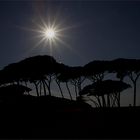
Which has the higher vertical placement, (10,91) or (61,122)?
(10,91)

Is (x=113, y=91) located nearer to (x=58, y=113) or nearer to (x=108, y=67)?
(x=108, y=67)

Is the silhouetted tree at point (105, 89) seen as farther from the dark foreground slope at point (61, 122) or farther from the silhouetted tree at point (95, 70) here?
the dark foreground slope at point (61, 122)

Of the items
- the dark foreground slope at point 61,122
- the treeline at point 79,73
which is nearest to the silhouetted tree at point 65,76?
the treeline at point 79,73

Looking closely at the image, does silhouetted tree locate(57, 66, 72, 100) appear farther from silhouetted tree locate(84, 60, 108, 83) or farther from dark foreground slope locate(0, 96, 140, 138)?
dark foreground slope locate(0, 96, 140, 138)

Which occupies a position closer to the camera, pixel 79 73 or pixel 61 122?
pixel 61 122

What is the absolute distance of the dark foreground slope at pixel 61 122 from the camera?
11.7 m

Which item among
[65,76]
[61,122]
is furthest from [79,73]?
[61,122]

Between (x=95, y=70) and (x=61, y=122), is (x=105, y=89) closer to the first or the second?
(x=95, y=70)

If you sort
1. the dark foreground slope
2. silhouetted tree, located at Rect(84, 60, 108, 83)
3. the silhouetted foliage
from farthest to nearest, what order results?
silhouetted tree, located at Rect(84, 60, 108, 83), the silhouetted foliage, the dark foreground slope

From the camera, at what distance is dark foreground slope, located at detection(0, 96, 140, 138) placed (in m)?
11.7

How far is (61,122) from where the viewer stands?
Result: 47.9 ft

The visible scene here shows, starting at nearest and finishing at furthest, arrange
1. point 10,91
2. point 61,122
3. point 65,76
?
point 61,122, point 10,91, point 65,76

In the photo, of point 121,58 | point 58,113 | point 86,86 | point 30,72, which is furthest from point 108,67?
point 58,113

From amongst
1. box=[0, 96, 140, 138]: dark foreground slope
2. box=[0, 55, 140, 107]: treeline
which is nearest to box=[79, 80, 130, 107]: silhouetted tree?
box=[0, 55, 140, 107]: treeline
